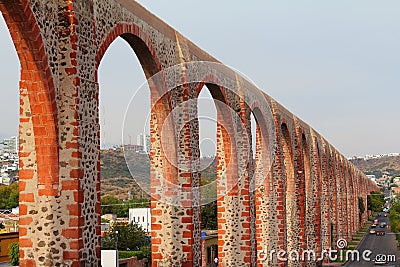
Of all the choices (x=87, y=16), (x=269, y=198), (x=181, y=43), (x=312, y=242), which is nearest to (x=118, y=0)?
(x=87, y=16)

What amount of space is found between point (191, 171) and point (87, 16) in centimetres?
379

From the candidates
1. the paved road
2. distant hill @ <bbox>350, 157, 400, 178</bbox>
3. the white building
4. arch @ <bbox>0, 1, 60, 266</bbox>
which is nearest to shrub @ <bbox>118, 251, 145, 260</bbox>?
the paved road

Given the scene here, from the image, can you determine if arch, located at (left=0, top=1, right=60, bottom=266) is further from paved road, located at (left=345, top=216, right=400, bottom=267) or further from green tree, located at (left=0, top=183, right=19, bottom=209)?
green tree, located at (left=0, top=183, right=19, bottom=209)

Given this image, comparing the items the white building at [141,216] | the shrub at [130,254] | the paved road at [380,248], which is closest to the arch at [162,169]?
the shrub at [130,254]

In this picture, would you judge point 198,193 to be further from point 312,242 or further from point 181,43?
point 312,242

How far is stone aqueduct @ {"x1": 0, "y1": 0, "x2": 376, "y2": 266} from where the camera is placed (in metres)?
6.37

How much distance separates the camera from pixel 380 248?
36344mm
